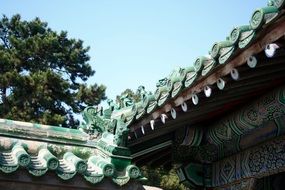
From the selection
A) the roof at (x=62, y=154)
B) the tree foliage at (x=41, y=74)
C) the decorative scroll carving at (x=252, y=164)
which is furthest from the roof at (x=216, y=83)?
the tree foliage at (x=41, y=74)

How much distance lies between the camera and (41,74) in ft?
76.7

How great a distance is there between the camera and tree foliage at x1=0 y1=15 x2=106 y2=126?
23.2m

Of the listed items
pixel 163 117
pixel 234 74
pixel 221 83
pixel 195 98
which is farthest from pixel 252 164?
pixel 234 74

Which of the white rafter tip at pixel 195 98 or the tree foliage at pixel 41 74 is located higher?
the tree foliage at pixel 41 74

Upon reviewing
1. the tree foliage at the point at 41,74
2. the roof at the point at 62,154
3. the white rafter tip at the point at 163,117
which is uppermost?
the tree foliage at the point at 41,74

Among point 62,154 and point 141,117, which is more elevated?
point 141,117

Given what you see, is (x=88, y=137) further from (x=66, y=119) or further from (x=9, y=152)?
(x=66, y=119)

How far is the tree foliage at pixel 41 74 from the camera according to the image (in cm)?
2316

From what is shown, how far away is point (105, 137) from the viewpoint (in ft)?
15.8

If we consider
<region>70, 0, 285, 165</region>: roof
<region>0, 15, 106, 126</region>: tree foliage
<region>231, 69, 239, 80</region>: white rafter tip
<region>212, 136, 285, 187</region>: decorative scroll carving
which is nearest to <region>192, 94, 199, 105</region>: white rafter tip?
<region>70, 0, 285, 165</region>: roof

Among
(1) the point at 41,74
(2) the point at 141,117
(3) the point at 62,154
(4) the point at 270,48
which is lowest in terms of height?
(3) the point at 62,154

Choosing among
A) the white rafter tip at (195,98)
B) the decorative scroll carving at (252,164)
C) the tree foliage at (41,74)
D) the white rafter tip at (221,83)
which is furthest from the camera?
the tree foliage at (41,74)

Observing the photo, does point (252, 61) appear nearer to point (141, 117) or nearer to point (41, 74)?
point (141, 117)

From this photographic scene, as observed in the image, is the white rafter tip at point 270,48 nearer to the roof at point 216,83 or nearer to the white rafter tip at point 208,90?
the roof at point 216,83
